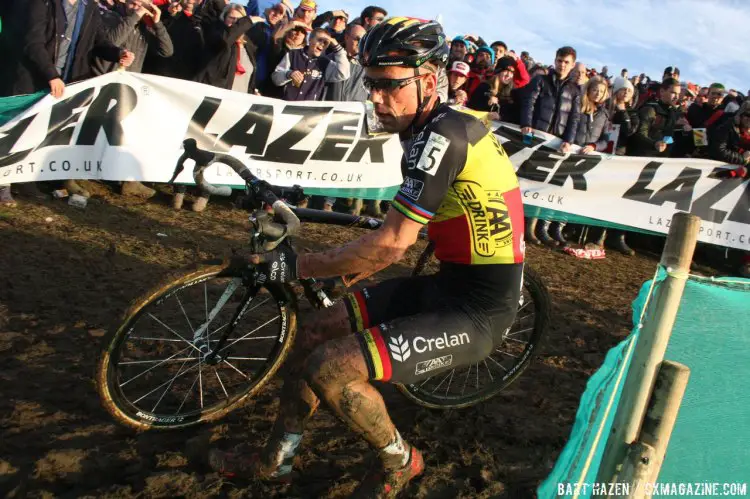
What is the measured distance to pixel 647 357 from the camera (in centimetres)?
227

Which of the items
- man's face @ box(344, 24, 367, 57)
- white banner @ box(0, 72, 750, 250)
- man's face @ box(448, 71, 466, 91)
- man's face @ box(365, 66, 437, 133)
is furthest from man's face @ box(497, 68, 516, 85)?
man's face @ box(365, 66, 437, 133)

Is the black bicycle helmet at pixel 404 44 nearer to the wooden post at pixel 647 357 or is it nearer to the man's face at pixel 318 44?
the wooden post at pixel 647 357

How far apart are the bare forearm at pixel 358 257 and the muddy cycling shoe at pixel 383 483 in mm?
1056

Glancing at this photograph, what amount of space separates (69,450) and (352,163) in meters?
5.90

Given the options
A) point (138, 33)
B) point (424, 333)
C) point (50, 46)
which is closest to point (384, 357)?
point (424, 333)

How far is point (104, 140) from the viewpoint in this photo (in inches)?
281

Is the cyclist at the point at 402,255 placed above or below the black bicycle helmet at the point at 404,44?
below

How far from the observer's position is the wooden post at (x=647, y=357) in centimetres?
227

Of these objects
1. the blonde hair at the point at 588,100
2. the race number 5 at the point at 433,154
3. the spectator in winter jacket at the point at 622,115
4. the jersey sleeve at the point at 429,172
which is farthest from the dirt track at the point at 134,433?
the spectator in winter jacket at the point at 622,115

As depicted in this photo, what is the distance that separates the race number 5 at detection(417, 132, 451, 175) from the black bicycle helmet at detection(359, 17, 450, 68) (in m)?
0.47

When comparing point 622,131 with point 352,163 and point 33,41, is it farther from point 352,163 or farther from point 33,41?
point 33,41

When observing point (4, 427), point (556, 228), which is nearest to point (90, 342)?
→ point (4, 427)

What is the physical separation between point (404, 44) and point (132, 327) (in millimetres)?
2093

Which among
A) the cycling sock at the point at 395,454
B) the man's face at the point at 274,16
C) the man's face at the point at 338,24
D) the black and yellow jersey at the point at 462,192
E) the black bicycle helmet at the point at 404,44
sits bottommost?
the cycling sock at the point at 395,454
